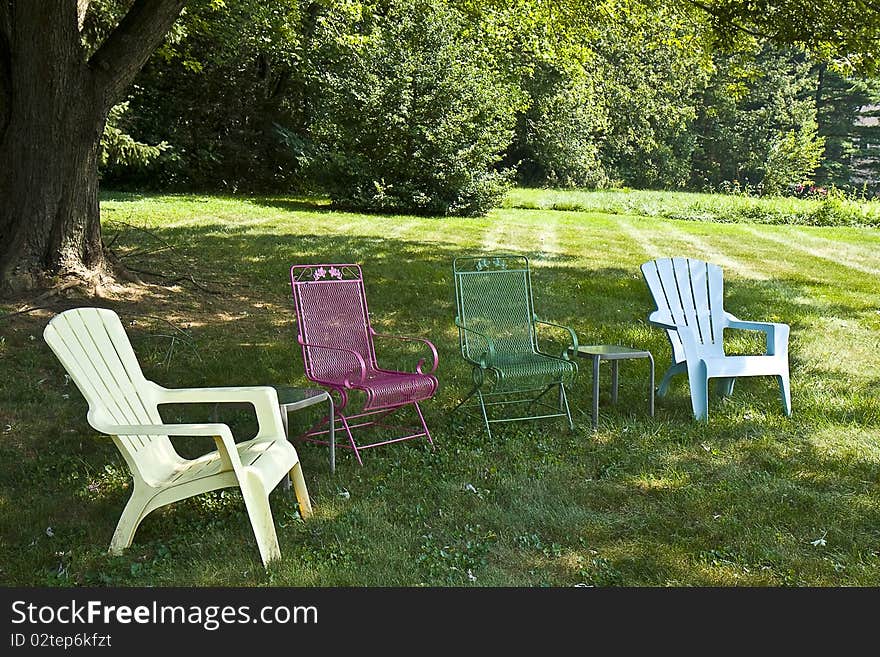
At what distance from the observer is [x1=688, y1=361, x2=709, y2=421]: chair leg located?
5.64 m

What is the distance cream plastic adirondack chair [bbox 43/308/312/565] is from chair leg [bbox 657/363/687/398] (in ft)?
9.74

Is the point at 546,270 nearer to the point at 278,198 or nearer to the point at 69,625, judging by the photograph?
the point at 69,625

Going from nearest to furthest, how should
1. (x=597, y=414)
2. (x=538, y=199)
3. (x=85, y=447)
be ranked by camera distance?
(x=85, y=447)
(x=597, y=414)
(x=538, y=199)

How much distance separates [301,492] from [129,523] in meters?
0.81

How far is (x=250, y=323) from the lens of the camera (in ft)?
26.3

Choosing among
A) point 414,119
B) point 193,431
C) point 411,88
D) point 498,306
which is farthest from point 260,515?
point 411,88

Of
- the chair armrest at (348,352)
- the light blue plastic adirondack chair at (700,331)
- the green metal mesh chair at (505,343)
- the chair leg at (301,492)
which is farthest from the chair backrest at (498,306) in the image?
the chair leg at (301,492)

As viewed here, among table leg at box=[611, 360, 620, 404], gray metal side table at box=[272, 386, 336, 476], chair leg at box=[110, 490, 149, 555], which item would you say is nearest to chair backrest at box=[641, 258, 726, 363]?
table leg at box=[611, 360, 620, 404]

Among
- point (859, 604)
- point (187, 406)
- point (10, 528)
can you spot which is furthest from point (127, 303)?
point (859, 604)

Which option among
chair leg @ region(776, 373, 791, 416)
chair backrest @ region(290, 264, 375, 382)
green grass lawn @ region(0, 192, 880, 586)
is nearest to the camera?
green grass lawn @ region(0, 192, 880, 586)

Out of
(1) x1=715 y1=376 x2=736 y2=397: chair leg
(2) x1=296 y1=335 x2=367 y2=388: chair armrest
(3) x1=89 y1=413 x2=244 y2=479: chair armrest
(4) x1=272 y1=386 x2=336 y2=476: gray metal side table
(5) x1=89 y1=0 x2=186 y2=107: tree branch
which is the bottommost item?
(1) x1=715 y1=376 x2=736 y2=397: chair leg

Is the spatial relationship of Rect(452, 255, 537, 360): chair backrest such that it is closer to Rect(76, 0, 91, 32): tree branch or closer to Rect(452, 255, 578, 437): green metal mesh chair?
Rect(452, 255, 578, 437): green metal mesh chair

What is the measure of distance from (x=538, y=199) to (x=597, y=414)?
1975 cm

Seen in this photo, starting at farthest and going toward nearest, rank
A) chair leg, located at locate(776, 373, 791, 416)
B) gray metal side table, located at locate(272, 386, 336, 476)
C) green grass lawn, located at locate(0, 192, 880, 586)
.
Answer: chair leg, located at locate(776, 373, 791, 416) → gray metal side table, located at locate(272, 386, 336, 476) → green grass lawn, located at locate(0, 192, 880, 586)
